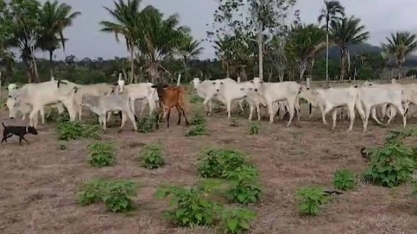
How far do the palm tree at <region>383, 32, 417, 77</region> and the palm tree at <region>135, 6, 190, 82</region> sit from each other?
24.6m

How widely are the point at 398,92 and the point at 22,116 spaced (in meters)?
10.8

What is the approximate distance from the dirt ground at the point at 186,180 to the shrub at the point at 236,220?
0.62 feet

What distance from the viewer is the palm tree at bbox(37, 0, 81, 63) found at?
43750mm

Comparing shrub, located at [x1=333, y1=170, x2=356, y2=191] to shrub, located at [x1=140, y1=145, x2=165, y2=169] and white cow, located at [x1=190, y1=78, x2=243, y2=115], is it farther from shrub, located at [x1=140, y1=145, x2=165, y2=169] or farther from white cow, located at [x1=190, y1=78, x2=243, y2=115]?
white cow, located at [x1=190, y1=78, x2=243, y2=115]

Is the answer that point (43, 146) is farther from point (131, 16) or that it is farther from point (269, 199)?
point (131, 16)

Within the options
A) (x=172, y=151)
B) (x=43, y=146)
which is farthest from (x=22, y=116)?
(x=172, y=151)

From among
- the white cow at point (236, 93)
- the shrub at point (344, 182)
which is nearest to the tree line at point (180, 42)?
the white cow at point (236, 93)

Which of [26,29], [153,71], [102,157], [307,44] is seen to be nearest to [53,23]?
[26,29]

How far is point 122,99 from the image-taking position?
49.0 ft

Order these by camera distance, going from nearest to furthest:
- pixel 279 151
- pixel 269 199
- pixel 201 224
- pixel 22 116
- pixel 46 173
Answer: pixel 201 224 < pixel 269 199 < pixel 46 173 < pixel 279 151 < pixel 22 116

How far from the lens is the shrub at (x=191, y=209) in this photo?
237 inches

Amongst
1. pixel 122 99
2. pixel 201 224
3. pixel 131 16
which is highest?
pixel 131 16

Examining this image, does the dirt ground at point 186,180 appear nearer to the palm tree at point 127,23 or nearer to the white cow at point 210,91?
the white cow at point 210,91

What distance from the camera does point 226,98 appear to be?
62.7 ft
